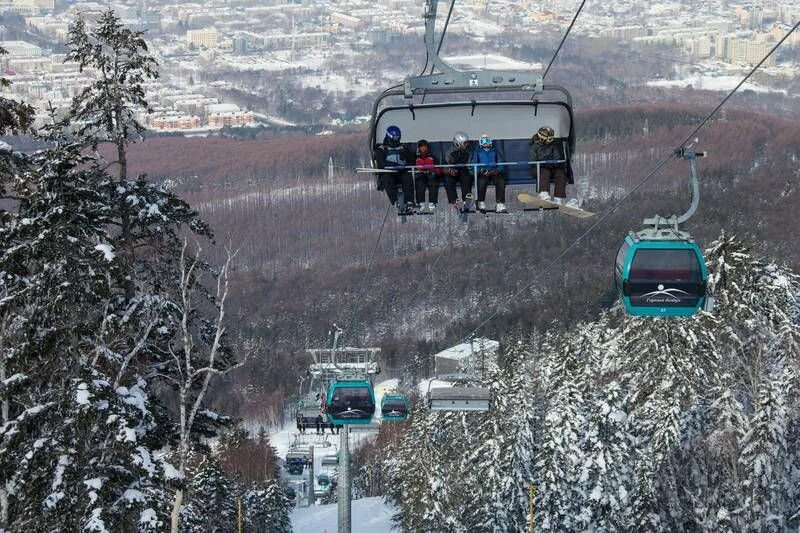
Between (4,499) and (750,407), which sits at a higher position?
(4,499)

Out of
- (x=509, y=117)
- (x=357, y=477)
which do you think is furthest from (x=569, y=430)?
(x=357, y=477)

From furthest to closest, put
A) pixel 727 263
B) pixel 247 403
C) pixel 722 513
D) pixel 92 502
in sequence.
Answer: pixel 247 403 < pixel 727 263 < pixel 722 513 < pixel 92 502

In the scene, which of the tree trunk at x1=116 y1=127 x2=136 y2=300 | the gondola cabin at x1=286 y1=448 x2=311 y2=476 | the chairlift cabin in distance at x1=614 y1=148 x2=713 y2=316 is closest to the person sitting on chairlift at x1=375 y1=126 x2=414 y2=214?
the chairlift cabin in distance at x1=614 y1=148 x2=713 y2=316

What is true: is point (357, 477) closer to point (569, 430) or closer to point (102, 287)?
point (569, 430)

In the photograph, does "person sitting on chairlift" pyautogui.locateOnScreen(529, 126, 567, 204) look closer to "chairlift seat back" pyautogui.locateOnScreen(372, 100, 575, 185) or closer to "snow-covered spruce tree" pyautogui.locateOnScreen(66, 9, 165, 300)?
"chairlift seat back" pyautogui.locateOnScreen(372, 100, 575, 185)

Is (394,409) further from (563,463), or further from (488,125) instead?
(488,125)

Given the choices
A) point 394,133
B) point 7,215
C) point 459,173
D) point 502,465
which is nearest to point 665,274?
point 459,173

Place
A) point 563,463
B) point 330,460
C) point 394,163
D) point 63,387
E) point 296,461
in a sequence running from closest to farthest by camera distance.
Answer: point 63,387
point 394,163
point 563,463
point 296,461
point 330,460
